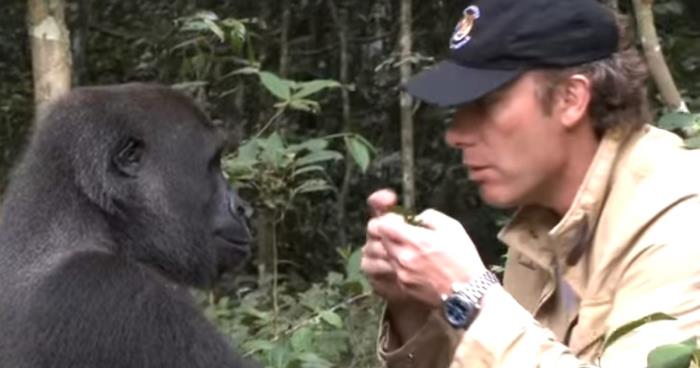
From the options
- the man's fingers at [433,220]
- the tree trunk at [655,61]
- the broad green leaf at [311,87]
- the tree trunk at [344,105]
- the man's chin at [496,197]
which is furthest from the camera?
the tree trunk at [344,105]

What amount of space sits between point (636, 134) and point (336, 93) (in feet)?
16.3

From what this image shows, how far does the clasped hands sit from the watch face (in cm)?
2

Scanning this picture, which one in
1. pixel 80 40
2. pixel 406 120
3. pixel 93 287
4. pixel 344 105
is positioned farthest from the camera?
pixel 80 40

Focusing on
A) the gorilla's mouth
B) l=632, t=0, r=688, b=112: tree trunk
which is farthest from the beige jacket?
l=632, t=0, r=688, b=112: tree trunk

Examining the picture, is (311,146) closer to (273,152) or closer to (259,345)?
(273,152)

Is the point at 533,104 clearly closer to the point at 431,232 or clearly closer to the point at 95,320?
Answer: the point at 431,232

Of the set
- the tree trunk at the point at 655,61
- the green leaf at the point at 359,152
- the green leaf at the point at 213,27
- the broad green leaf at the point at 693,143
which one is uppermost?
the broad green leaf at the point at 693,143

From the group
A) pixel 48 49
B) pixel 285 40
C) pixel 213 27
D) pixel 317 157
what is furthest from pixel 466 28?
Result: pixel 285 40

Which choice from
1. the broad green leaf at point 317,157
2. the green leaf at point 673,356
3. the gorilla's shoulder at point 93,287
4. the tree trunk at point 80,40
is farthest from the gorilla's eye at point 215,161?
the tree trunk at point 80,40

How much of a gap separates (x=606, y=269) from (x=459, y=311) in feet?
0.86

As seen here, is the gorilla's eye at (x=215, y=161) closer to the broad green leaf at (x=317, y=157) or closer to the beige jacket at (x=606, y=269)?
the beige jacket at (x=606, y=269)

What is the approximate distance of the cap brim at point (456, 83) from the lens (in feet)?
8.76

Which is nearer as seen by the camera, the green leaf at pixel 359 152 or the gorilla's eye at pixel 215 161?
the gorilla's eye at pixel 215 161

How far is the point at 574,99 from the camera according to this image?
2684 mm
